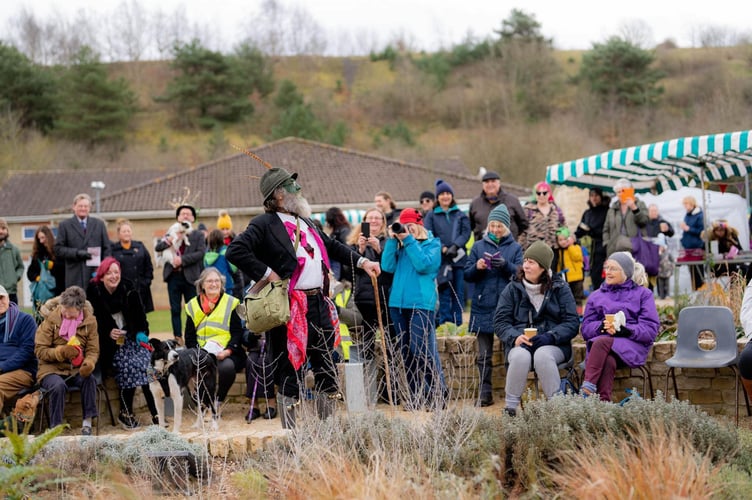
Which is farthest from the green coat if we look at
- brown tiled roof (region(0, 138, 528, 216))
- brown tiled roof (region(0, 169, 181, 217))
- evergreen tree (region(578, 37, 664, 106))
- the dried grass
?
evergreen tree (region(578, 37, 664, 106))

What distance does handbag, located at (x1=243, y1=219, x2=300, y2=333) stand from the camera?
5.84 metres

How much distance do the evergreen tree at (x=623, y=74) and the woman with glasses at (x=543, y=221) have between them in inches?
1846

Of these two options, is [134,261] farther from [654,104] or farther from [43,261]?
[654,104]

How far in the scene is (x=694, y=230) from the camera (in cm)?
1398

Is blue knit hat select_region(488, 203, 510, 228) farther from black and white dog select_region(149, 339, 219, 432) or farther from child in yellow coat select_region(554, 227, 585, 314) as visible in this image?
black and white dog select_region(149, 339, 219, 432)

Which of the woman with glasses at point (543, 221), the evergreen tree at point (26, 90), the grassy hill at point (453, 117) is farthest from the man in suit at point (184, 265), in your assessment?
the evergreen tree at point (26, 90)

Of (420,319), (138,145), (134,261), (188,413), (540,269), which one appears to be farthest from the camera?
(138,145)

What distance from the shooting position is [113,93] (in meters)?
57.7

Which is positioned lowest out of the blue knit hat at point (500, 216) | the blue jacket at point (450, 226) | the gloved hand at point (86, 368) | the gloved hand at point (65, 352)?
the gloved hand at point (86, 368)

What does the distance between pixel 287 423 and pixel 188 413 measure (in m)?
3.25

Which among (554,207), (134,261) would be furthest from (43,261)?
(554,207)

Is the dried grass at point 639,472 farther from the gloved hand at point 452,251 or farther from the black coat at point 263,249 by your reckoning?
the gloved hand at point 452,251

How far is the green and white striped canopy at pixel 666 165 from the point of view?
35.7 ft

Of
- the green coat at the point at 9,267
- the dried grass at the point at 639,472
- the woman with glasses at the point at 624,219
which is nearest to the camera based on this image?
the dried grass at the point at 639,472
